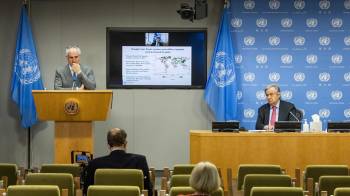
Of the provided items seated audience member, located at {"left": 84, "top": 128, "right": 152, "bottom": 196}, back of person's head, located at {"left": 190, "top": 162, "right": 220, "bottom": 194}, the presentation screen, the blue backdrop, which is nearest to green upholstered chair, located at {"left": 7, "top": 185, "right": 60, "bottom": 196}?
back of person's head, located at {"left": 190, "top": 162, "right": 220, "bottom": 194}

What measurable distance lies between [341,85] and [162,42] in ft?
10.5

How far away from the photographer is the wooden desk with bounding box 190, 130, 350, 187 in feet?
32.1

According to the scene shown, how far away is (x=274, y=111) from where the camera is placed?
10938mm

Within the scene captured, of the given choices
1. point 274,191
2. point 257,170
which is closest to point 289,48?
point 257,170

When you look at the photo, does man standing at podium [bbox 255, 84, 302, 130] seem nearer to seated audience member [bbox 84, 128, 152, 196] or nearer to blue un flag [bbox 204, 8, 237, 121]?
blue un flag [bbox 204, 8, 237, 121]

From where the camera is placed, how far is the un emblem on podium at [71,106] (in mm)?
9555

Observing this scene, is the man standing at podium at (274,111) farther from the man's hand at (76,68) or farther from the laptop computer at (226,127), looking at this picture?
the man's hand at (76,68)

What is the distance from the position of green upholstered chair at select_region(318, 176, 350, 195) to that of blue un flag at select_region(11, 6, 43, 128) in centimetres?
658

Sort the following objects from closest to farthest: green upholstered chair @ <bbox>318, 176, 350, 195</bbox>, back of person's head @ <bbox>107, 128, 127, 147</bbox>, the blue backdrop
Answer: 1. green upholstered chair @ <bbox>318, 176, 350, 195</bbox>
2. back of person's head @ <bbox>107, 128, 127, 147</bbox>
3. the blue backdrop

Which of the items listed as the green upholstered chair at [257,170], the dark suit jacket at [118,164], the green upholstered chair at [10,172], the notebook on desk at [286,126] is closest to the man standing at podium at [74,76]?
the notebook on desk at [286,126]

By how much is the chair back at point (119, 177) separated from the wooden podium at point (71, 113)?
2.88m

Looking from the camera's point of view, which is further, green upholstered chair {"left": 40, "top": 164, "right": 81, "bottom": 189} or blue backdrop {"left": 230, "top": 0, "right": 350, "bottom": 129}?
blue backdrop {"left": 230, "top": 0, "right": 350, "bottom": 129}

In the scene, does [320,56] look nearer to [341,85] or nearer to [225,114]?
[341,85]

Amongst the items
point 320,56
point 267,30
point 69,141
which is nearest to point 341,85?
point 320,56
